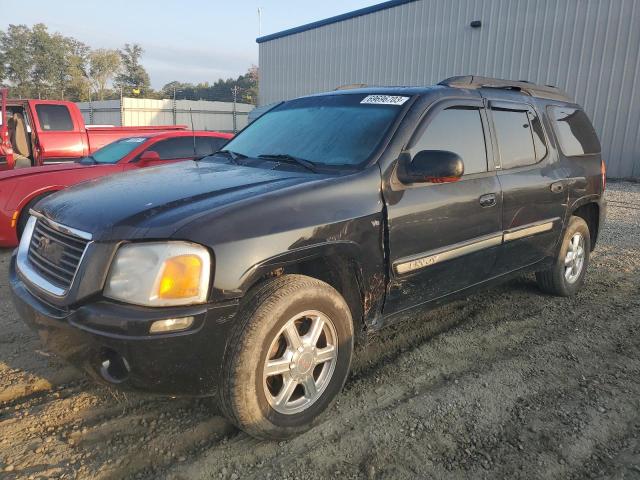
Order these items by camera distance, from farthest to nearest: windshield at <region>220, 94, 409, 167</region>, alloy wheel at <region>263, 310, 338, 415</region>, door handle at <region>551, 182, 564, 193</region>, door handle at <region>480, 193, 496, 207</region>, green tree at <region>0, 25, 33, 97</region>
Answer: green tree at <region>0, 25, 33, 97</region>, door handle at <region>551, 182, 564, 193</region>, door handle at <region>480, 193, 496, 207</region>, windshield at <region>220, 94, 409, 167</region>, alloy wheel at <region>263, 310, 338, 415</region>

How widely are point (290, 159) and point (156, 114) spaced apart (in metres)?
27.5

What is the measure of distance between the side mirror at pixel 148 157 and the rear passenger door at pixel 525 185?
442cm

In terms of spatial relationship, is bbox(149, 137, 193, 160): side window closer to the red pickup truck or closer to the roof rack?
the red pickup truck

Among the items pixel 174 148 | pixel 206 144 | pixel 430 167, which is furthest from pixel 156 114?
pixel 430 167

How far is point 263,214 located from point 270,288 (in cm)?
35

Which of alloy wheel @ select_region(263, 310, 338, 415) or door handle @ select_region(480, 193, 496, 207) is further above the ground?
door handle @ select_region(480, 193, 496, 207)

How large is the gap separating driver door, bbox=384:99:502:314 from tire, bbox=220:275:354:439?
19.2 inches

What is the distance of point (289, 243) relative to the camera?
2.35 meters

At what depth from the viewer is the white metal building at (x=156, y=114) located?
26.9 metres

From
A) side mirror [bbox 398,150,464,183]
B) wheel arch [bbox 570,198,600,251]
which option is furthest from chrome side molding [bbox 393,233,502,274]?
wheel arch [bbox 570,198,600,251]

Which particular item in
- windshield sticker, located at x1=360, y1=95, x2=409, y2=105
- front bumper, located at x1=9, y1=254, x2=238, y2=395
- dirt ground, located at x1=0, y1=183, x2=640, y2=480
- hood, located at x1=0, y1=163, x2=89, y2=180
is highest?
windshield sticker, located at x1=360, y1=95, x2=409, y2=105

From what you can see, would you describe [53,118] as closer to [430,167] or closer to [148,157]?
[148,157]

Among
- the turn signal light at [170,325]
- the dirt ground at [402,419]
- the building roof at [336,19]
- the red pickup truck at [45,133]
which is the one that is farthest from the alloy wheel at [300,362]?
the building roof at [336,19]

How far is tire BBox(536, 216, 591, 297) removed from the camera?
4.42m
